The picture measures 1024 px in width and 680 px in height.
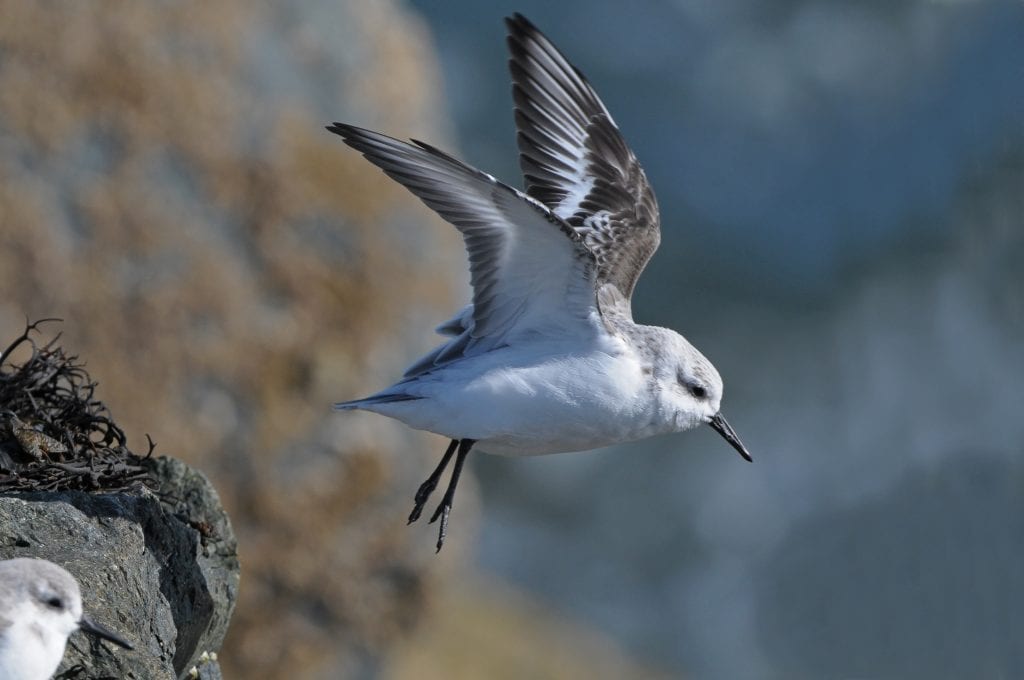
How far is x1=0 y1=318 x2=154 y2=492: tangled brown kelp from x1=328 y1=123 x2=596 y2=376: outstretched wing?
48.5 inches

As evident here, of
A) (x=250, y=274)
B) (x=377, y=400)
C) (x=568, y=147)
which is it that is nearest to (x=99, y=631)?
(x=377, y=400)

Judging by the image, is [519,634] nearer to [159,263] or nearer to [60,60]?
[159,263]

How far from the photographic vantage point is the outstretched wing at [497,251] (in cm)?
534

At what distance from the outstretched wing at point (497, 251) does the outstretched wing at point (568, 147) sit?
48.7 inches

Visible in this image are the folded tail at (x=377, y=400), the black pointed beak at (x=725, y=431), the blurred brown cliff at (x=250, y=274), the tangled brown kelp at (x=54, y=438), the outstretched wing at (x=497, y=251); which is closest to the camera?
the tangled brown kelp at (x=54, y=438)

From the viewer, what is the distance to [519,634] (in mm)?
12758

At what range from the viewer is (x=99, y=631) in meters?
4.04

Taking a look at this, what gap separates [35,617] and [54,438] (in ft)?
4.05

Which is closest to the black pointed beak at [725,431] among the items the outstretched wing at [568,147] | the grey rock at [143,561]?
the outstretched wing at [568,147]

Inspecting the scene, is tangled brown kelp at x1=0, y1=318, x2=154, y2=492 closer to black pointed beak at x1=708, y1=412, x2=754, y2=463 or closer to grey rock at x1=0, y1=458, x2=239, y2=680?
grey rock at x1=0, y1=458, x2=239, y2=680

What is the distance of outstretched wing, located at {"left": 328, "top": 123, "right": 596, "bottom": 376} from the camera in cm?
534

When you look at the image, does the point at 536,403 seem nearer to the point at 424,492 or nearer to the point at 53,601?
the point at 424,492

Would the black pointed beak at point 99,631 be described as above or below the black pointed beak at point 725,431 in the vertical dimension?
below

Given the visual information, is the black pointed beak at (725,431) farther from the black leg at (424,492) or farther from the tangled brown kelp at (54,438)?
the tangled brown kelp at (54,438)
